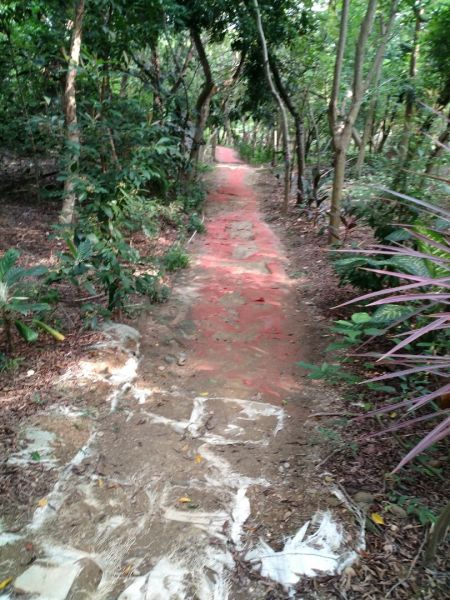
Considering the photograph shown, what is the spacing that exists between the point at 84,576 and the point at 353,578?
42.6 inches

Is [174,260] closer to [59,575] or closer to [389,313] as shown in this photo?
[389,313]

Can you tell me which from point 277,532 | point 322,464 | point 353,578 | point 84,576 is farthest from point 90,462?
point 353,578

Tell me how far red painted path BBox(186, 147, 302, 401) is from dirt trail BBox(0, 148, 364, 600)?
0.07 feet

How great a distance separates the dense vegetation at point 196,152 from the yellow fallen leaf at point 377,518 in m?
0.50

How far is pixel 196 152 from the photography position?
9.77 m

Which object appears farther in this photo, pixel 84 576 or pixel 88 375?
pixel 88 375

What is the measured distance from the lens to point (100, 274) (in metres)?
3.56

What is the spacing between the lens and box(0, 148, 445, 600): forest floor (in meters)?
1.81

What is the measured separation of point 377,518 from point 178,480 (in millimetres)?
993

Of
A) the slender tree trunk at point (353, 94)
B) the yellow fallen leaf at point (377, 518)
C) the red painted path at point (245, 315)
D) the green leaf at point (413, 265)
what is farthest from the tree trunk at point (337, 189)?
the yellow fallen leaf at point (377, 518)

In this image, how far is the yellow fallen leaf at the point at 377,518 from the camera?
199 cm

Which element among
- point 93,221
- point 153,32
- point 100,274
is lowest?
point 100,274

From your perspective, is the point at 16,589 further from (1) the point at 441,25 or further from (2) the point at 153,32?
(1) the point at 441,25

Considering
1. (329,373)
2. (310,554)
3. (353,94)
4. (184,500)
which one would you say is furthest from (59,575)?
(353,94)
